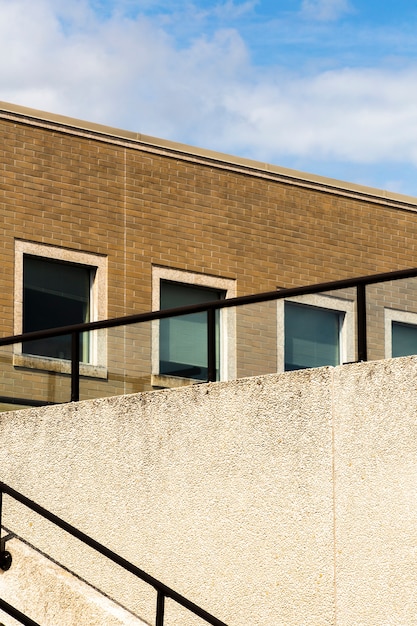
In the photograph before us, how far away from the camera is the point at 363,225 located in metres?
20.5

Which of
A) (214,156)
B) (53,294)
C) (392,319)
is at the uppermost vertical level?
(214,156)

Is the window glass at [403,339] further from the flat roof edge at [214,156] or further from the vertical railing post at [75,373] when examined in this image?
the flat roof edge at [214,156]

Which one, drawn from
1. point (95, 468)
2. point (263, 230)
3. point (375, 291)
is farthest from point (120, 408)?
point (263, 230)

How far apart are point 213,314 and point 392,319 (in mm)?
Answer: 2135

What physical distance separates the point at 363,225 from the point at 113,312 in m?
5.00

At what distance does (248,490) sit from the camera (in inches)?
424

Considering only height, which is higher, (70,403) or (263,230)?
(263,230)

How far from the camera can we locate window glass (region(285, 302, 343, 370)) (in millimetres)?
10695

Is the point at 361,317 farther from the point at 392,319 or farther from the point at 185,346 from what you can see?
the point at 185,346

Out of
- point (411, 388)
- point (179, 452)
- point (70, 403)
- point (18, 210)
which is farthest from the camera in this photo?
point (18, 210)

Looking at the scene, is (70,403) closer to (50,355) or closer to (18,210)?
(50,355)

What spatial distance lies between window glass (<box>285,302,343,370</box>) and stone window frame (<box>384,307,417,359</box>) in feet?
1.35

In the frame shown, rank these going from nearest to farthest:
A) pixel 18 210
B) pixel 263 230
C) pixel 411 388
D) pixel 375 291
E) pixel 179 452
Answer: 1. pixel 411 388
2. pixel 375 291
3. pixel 179 452
4. pixel 18 210
5. pixel 263 230

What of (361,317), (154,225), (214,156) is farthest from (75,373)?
(214,156)
